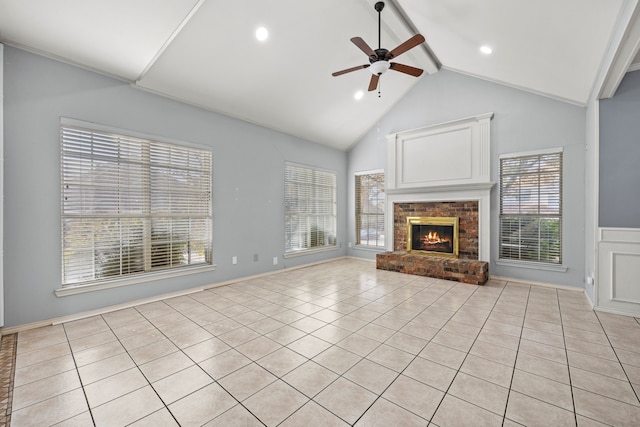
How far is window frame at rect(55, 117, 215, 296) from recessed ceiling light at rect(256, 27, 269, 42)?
180 centimetres

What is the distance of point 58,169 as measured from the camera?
10.0ft

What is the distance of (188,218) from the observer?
414cm

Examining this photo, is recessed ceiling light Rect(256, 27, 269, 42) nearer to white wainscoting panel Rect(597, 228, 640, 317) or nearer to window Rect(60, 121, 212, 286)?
window Rect(60, 121, 212, 286)

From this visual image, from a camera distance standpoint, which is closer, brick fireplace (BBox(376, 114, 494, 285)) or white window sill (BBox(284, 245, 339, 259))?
brick fireplace (BBox(376, 114, 494, 285))

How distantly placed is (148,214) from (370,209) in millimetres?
4704

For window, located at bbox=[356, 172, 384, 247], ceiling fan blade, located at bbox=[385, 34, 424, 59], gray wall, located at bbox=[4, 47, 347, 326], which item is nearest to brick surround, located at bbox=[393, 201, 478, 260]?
window, located at bbox=[356, 172, 384, 247]

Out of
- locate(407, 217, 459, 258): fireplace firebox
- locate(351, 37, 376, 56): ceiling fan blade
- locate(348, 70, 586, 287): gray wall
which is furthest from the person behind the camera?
locate(407, 217, 459, 258): fireplace firebox

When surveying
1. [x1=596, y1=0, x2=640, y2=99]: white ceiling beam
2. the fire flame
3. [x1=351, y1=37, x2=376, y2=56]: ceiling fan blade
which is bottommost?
the fire flame

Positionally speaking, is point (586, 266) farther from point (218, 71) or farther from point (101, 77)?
point (101, 77)

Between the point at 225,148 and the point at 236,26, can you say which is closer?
the point at 236,26

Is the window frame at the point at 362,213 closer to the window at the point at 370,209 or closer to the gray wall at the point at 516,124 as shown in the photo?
the window at the point at 370,209

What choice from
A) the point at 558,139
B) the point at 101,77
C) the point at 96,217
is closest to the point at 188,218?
the point at 96,217

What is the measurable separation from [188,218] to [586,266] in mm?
5961

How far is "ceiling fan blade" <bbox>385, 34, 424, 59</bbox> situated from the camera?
2.81 m
